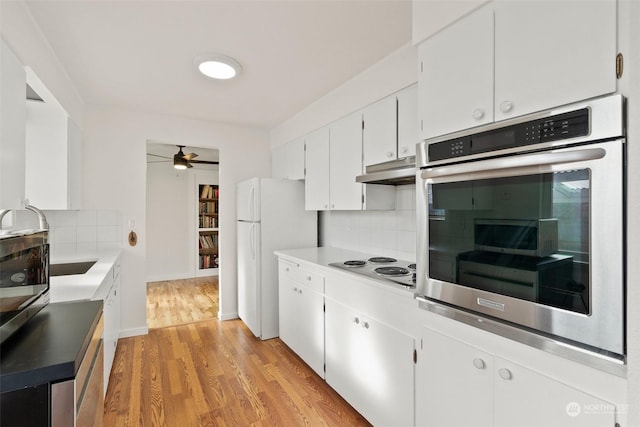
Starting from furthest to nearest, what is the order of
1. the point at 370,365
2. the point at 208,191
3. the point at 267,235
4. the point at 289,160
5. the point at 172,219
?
1. the point at 208,191
2. the point at 172,219
3. the point at 289,160
4. the point at 267,235
5. the point at 370,365

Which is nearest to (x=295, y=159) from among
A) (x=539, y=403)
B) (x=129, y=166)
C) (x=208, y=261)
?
(x=129, y=166)

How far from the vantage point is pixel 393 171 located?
6.24ft

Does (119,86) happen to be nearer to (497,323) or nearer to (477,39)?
(477,39)

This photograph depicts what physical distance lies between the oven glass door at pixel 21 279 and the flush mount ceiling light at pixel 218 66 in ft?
5.18

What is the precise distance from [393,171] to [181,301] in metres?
4.01

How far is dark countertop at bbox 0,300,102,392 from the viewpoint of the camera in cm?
80

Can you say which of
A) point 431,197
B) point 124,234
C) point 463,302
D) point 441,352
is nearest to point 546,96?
point 431,197

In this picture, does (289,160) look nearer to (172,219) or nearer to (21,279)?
(21,279)

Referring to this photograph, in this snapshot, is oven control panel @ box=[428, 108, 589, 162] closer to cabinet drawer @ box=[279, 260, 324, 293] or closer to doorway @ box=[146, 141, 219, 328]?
cabinet drawer @ box=[279, 260, 324, 293]

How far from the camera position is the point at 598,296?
87 centimetres

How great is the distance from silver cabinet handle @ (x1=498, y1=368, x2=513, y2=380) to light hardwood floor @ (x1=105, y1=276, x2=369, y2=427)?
1.20 m

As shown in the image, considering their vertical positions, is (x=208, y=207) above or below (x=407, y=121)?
below

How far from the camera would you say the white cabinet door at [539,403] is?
893 millimetres

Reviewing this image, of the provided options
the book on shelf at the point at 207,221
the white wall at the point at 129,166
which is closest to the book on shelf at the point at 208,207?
the book on shelf at the point at 207,221
